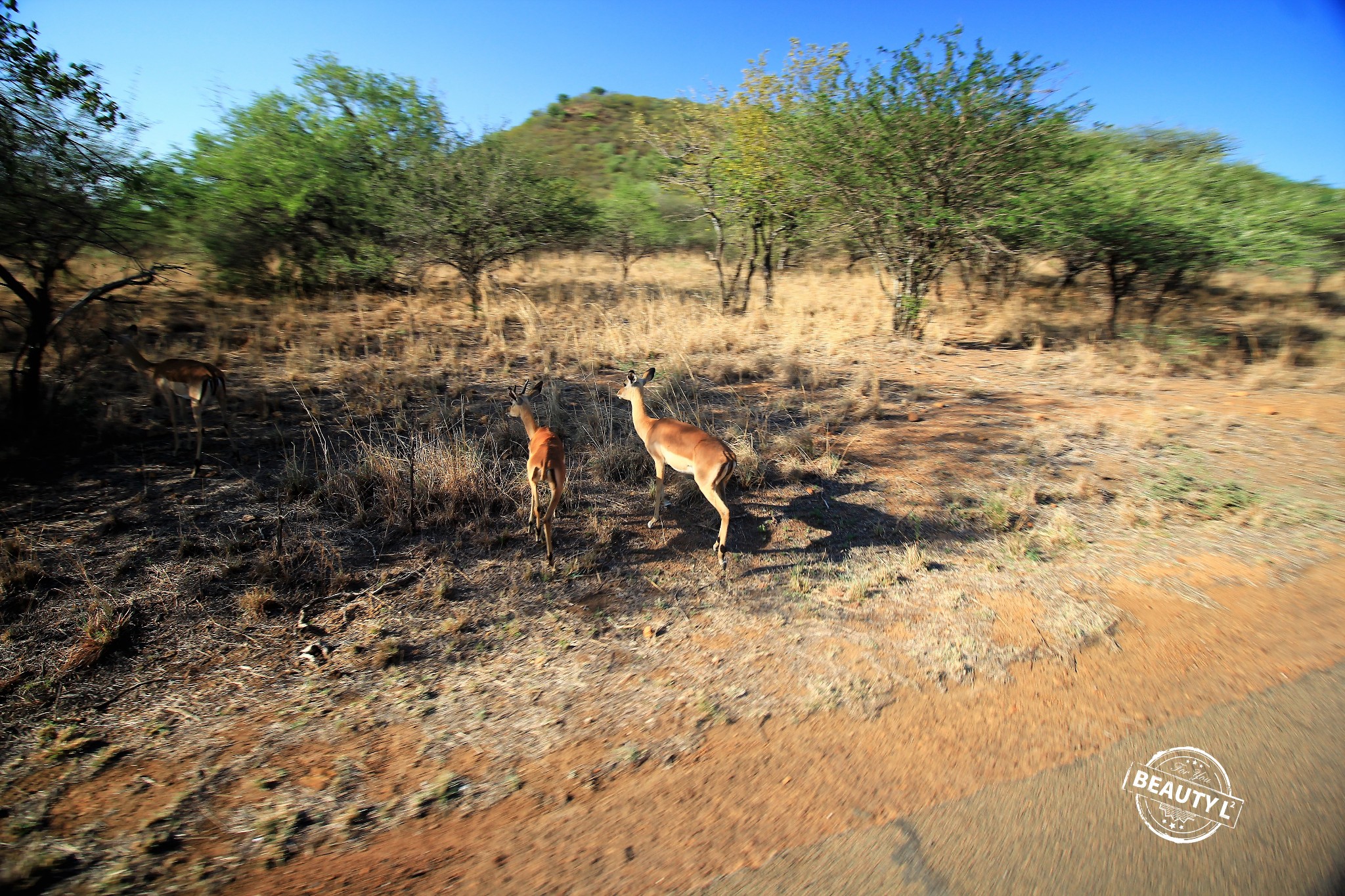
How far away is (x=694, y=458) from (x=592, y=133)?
5819cm

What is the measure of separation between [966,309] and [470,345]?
14.3 m

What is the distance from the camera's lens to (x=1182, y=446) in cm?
841

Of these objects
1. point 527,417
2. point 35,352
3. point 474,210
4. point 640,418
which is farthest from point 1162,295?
point 35,352

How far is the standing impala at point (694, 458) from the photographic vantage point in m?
5.70

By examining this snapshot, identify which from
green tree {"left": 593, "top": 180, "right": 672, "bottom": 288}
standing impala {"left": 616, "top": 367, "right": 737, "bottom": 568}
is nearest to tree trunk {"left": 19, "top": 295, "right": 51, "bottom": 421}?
standing impala {"left": 616, "top": 367, "right": 737, "bottom": 568}

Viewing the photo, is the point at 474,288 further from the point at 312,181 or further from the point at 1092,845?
the point at 1092,845

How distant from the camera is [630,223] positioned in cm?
2222

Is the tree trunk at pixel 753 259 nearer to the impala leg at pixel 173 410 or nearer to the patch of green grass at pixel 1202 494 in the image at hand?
the patch of green grass at pixel 1202 494

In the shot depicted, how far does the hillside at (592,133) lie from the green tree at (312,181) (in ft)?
Result: 78.9

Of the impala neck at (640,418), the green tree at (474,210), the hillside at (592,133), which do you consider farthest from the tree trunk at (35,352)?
the hillside at (592,133)

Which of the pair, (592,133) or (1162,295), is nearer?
(1162,295)

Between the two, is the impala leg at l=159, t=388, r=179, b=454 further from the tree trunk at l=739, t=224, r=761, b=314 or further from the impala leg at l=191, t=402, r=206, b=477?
the tree trunk at l=739, t=224, r=761, b=314

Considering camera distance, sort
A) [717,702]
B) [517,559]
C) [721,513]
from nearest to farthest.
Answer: [717,702], [517,559], [721,513]

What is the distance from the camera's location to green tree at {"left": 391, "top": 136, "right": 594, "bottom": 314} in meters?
14.5
